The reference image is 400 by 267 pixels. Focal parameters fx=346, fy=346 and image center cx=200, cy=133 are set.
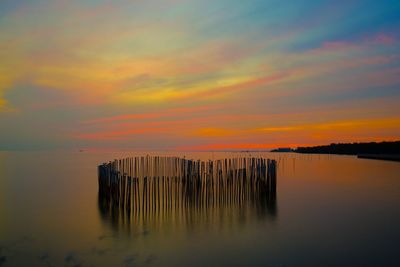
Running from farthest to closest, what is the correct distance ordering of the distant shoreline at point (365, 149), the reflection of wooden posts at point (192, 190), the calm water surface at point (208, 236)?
the distant shoreline at point (365, 149) < the reflection of wooden posts at point (192, 190) < the calm water surface at point (208, 236)

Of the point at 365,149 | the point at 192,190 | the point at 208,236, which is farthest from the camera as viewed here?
the point at 365,149

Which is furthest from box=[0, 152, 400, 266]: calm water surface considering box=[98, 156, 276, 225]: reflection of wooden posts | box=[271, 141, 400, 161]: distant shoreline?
box=[271, 141, 400, 161]: distant shoreline

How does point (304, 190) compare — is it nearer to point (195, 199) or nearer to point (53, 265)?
point (195, 199)

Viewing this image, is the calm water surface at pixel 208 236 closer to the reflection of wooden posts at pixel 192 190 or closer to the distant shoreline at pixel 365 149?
the reflection of wooden posts at pixel 192 190

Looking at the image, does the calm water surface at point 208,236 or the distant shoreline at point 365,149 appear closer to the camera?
the calm water surface at point 208,236

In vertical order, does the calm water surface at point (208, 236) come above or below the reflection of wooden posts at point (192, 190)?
below

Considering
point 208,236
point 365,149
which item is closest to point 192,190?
point 208,236

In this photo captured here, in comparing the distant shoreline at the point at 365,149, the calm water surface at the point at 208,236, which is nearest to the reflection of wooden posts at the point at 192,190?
the calm water surface at the point at 208,236

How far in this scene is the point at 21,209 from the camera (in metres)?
9.23

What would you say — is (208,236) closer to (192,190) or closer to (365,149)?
(192,190)

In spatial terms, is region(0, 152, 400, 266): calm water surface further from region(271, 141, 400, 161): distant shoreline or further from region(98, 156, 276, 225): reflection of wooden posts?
region(271, 141, 400, 161): distant shoreline

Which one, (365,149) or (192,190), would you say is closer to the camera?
(192,190)

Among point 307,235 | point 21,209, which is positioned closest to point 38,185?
point 21,209

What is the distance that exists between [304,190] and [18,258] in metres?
10.5
